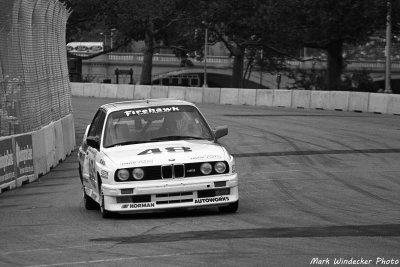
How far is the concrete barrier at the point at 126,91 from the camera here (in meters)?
57.7

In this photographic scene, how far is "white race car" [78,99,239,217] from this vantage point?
1192 centimetres

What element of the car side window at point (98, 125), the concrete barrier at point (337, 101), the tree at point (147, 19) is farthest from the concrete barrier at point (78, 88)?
the car side window at point (98, 125)

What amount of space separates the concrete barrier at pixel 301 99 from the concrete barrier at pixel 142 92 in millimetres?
11205

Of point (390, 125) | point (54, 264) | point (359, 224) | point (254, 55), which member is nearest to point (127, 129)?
point (359, 224)

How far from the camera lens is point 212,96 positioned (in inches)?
2078

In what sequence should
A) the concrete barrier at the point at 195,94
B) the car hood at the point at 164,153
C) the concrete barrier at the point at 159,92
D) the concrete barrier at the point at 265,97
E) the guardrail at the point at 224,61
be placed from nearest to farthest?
the car hood at the point at 164,153, the concrete barrier at the point at 265,97, the concrete barrier at the point at 195,94, the concrete barrier at the point at 159,92, the guardrail at the point at 224,61

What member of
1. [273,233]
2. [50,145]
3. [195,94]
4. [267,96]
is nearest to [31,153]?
[50,145]

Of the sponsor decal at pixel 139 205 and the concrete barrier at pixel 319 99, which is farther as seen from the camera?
the concrete barrier at pixel 319 99

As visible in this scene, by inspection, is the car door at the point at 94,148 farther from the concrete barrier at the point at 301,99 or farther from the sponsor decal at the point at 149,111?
the concrete barrier at the point at 301,99

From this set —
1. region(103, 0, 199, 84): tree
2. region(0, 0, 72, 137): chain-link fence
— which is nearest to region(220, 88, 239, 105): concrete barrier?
region(103, 0, 199, 84): tree

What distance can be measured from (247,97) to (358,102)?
27.1 ft

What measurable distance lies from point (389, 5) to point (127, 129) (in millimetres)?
35860

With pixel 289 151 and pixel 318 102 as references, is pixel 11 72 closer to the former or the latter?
pixel 289 151

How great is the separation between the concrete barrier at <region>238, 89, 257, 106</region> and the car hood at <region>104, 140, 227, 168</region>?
3696cm
